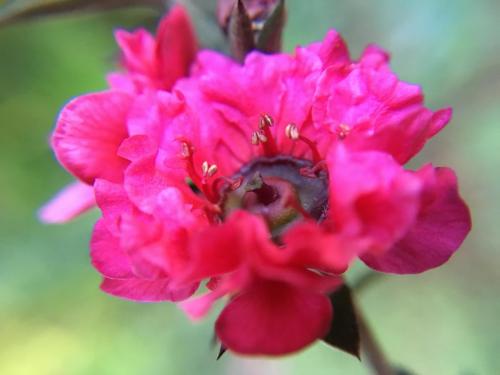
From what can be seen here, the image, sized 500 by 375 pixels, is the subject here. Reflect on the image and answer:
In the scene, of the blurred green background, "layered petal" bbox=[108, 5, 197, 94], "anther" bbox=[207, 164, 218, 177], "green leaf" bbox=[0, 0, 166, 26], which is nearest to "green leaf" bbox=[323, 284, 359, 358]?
"anther" bbox=[207, 164, 218, 177]

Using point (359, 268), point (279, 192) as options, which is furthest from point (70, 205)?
point (359, 268)

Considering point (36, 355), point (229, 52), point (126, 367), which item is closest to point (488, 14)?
point (229, 52)

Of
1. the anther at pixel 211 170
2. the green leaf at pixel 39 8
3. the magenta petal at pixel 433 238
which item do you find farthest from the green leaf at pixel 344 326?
the green leaf at pixel 39 8

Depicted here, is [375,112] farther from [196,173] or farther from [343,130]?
[196,173]

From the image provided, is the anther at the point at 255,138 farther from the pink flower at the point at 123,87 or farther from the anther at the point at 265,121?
the pink flower at the point at 123,87

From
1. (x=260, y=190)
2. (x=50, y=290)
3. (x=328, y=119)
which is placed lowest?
(x=50, y=290)

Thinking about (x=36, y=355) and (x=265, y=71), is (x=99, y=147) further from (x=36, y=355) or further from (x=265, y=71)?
(x=36, y=355)
